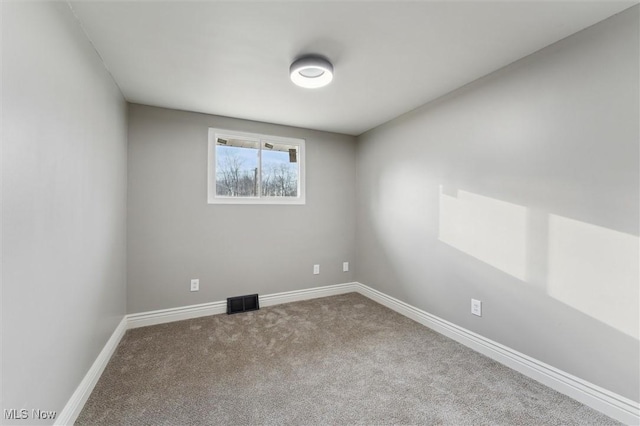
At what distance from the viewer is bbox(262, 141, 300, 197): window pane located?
11.6 feet

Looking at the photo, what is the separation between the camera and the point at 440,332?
2662mm

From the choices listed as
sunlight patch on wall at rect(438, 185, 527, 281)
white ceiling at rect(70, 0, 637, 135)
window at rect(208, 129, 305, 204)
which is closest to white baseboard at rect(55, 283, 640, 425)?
sunlight patch on wall at rect(438, 185, 527, 281)

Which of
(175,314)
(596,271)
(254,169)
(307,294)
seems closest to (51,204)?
(175,314)

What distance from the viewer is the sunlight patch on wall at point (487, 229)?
6.72ft

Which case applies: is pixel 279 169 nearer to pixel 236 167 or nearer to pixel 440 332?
pixel 236 167

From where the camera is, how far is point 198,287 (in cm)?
309

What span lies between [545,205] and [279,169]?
111 inches

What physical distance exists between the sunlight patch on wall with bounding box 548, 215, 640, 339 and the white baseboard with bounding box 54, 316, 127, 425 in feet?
10.0

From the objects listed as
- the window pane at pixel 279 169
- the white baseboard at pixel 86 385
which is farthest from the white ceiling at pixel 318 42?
the white baseboard at pixel 86 385

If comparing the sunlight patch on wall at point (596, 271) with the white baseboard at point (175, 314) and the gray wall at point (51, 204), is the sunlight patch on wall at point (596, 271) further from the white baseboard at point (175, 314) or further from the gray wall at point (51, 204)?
the white baseboard at point (175, 314)

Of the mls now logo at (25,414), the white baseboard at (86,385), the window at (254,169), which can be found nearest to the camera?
the mls now logo at (25,414)

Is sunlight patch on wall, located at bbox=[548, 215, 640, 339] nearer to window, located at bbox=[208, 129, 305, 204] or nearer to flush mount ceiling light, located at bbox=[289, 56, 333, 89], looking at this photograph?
flush mount ceiling light, located at bbox=[289, 56, 333, 89]

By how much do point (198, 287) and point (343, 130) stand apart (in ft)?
9.06

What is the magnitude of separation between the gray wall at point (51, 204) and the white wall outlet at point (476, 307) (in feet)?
9.38
